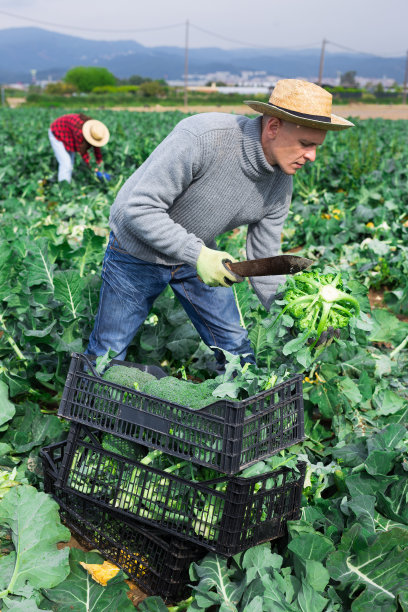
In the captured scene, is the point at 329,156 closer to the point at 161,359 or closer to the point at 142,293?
the point at 161,359

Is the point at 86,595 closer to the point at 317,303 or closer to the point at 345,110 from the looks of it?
the point at 317,303

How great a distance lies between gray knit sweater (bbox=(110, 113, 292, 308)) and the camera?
2689 millimetres

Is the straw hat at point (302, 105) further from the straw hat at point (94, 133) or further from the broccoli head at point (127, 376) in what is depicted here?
the straw hat at point (94, 133)

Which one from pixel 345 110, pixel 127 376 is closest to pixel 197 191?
pixel 127 376

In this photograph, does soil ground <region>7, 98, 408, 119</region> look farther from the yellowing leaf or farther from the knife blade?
the yellowing leaf

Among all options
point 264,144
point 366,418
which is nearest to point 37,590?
point 366,418

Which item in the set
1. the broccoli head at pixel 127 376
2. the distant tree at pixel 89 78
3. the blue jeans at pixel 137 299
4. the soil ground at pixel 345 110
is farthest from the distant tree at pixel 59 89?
the broccoli head at pixel 127 376

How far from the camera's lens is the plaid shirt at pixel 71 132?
8.77 m

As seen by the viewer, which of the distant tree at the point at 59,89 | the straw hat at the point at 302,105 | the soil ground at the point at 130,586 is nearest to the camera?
the soil ground at the point at 130,586

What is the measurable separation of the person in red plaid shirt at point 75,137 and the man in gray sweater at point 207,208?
18.8ft

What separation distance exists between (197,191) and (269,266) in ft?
1.72

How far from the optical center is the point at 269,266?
2.62 metres

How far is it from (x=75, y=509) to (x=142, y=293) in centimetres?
106

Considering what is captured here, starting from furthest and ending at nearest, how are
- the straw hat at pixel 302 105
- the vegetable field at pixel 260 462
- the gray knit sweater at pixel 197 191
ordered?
1. the gray knit sweater at pixel 197 191
2. the straw hat at pixel 302 105
3. the vegetable field at pixel 260 462
